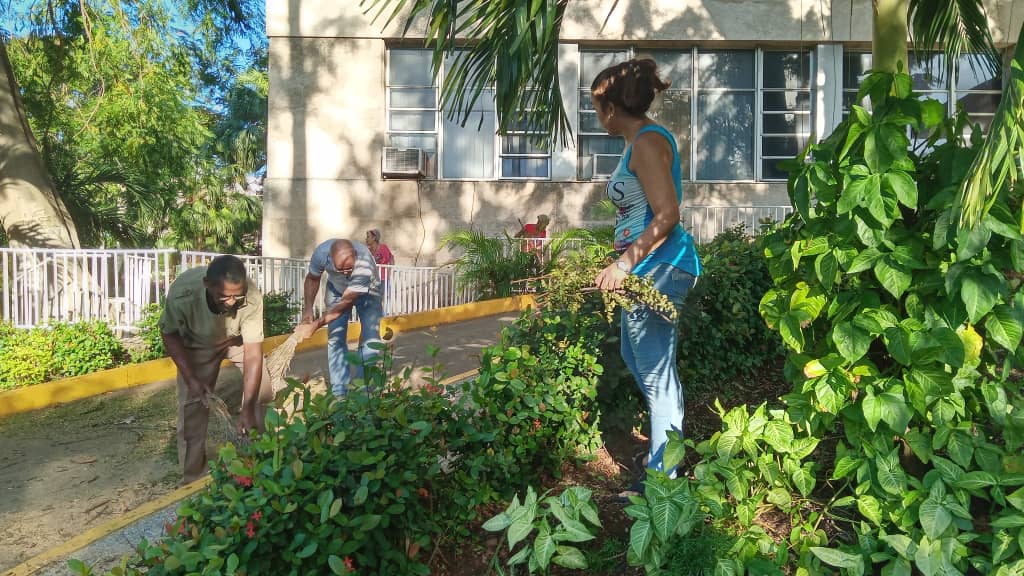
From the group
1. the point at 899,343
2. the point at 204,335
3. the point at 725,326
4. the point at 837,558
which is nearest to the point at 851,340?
the point at 899,343

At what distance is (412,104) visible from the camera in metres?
15.2

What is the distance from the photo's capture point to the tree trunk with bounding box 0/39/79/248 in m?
10.6

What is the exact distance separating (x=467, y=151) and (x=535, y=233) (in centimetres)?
259

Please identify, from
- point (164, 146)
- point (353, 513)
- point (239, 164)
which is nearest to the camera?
point (353, 513)

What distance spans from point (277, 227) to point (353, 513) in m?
13.5

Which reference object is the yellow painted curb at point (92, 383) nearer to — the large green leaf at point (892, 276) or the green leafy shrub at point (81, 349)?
the green leafy shrub at point (81, 349)

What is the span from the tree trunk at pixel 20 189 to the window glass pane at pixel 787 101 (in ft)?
42.0

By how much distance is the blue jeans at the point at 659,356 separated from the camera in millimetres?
2980

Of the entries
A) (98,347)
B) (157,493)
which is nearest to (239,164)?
(98,347)

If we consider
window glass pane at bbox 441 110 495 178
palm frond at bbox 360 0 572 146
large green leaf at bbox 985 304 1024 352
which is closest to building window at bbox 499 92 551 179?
window glass pane at bbox 441 110 495 178

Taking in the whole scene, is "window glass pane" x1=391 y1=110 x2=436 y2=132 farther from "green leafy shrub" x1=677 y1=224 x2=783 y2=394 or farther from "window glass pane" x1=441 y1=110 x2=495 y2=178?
"green leafy shrub" x1=677 y1=224 x2=783 y2=394

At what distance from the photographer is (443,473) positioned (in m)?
2.79

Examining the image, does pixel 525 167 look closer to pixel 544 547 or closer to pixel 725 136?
pixel 725 136

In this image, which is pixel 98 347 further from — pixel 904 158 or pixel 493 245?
pixel 904 158
